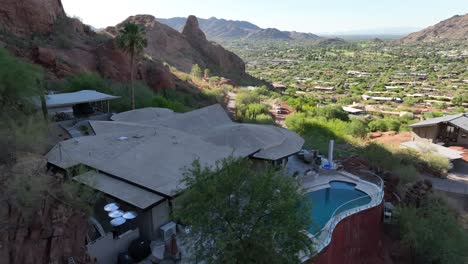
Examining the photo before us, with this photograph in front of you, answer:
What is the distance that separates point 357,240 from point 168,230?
30.6ft

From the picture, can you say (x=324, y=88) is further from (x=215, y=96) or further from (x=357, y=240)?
(x=357, y=240)

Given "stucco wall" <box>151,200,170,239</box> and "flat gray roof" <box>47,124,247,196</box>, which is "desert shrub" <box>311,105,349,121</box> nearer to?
"flat gray roof" <box>47,124,247,196</box>

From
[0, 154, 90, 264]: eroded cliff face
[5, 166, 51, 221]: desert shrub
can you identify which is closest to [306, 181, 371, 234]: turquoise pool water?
[0, 154, 90, 264]: eroded cliff face

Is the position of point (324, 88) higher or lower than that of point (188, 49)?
lower

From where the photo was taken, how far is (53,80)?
33844 millimetres

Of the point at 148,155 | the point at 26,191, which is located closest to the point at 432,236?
the point at 148,155

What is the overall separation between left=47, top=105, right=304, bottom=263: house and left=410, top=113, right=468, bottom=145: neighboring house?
21999 millimetres

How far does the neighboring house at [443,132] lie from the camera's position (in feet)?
127

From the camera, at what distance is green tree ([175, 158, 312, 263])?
10578mm

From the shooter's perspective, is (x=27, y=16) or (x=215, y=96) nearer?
(x=27, y=16)

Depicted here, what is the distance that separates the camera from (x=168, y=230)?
1444 centimetres

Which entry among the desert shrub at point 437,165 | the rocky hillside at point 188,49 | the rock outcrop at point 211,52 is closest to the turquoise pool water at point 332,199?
the desert shrub at point 437,165

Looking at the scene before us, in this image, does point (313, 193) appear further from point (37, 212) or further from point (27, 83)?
point (27, 83)

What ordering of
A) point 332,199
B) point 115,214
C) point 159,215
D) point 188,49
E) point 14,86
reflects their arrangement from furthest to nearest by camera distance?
point 188,49 < point 332,199 < point 14,86 < point 159,215 < point 115,214
